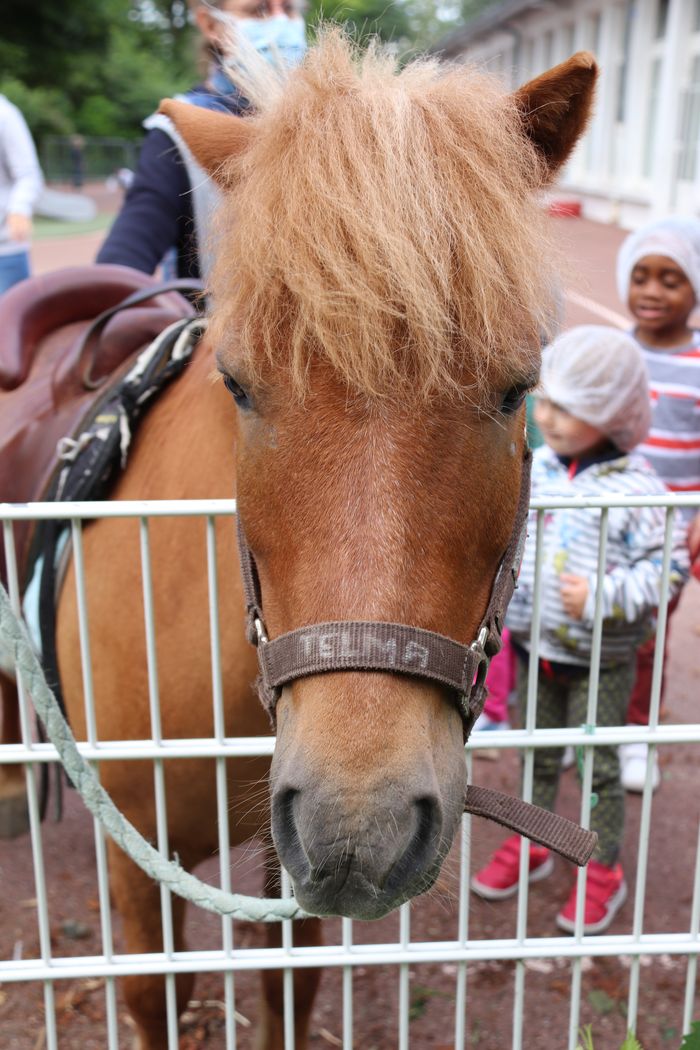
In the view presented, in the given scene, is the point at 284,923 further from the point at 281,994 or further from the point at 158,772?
the point at 281,994

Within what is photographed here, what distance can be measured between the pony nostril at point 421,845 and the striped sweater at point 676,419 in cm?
259

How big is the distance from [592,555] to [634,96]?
900 inches

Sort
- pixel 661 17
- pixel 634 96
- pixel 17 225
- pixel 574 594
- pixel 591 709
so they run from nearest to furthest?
pixel 591 709, pixel 574 594, pixel 17 225, pixel 661 17, pixel 634 96

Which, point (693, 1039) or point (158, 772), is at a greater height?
point (158, 772)

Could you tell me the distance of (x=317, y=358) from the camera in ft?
4.26

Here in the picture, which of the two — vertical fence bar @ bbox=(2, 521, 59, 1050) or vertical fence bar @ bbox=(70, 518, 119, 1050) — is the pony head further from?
vertical fence bar @ bbox=(2, 521, 59, 1050)

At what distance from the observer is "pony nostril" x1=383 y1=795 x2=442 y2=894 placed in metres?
1.17

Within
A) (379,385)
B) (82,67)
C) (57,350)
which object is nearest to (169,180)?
(57,350)

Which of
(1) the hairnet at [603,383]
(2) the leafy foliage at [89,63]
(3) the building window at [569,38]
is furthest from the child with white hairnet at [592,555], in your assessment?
(3) the building window at [569,38]

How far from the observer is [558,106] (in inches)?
59.1

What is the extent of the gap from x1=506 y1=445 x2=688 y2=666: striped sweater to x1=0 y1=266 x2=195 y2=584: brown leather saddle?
1.15 m

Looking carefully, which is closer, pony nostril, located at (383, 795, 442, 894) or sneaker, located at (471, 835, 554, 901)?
pony nostril, located at (383, 795, 442, 894)

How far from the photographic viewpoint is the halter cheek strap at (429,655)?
119cm

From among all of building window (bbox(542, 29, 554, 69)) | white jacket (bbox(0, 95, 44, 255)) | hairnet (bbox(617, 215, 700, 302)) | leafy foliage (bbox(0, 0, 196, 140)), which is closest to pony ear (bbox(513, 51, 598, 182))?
hairnet (bbox(617, 215, 700, 302))
